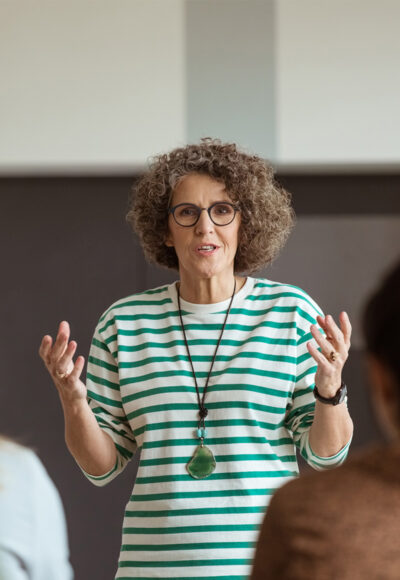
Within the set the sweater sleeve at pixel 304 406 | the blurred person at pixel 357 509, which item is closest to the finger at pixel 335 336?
the sweater sleeve at pixel 304 406

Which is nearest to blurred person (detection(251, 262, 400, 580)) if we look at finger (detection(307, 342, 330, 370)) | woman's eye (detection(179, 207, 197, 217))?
finger (detection(307, 342, 330, 370))

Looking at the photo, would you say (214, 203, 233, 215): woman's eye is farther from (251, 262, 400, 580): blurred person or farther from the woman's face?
(251, 262, 400, 580): blurred person

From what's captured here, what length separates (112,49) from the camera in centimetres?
369

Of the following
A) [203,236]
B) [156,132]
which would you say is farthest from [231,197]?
[156,132]

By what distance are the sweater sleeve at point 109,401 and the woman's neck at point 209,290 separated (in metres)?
0.22

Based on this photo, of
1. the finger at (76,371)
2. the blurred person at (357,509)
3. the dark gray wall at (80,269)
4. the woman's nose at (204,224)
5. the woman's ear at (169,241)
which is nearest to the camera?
the blurred person at (357,509)

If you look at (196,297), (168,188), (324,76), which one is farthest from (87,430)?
(324,76)

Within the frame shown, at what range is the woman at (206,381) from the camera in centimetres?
192

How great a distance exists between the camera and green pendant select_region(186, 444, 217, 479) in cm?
193

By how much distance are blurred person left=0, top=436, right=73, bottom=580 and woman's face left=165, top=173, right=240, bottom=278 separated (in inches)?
34.6

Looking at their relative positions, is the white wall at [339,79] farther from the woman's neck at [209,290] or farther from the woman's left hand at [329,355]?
the woman's left hand at [329,355]

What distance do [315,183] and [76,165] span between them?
102 cm

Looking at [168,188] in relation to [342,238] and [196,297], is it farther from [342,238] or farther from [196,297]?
[342,238]

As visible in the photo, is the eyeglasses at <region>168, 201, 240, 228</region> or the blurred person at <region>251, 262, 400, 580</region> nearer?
the blurred person at <region>251, 262, 400, 580</region>
